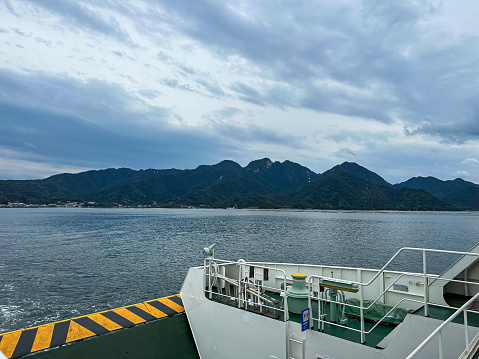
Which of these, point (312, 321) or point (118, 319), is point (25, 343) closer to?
point (118, 319)

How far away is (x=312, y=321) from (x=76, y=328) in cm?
617

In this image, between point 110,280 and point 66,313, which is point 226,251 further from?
point 66,313

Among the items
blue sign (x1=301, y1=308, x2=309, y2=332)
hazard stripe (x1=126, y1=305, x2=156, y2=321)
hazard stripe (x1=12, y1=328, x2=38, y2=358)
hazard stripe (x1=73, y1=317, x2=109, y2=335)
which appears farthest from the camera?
hazard stripe (x1=126, y1=305, x2=156, y2=321)

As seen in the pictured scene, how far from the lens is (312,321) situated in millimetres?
6855

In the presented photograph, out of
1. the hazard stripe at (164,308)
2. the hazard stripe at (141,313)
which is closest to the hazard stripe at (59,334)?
the hazard stripe at (141,313)

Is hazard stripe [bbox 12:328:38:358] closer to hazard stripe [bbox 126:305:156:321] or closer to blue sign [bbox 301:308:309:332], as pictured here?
hazard stripe [bbox 126:305:156:321]

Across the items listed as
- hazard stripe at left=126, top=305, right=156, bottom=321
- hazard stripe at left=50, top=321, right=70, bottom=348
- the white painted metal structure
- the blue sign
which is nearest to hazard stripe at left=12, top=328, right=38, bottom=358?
hazard stripe at left=50, top=321, right=70, bottom=348

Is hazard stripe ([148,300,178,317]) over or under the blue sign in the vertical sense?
under

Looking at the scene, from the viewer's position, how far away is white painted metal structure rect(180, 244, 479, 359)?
5.85 meters

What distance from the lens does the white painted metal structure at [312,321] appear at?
19.2 ft

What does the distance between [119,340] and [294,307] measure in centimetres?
477

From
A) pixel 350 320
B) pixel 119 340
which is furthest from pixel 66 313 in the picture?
pixel 350 320

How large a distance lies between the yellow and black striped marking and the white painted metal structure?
43.8 inches

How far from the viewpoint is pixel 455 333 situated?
18.4 feet
